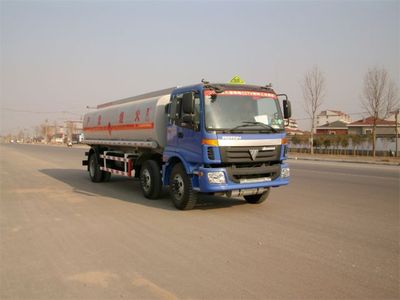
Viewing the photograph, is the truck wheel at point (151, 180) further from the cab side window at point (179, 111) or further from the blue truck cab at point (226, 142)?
the cab side window at point (179, 111)

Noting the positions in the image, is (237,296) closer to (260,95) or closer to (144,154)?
(260,95)


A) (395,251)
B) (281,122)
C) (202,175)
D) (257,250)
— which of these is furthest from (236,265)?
(281,122)

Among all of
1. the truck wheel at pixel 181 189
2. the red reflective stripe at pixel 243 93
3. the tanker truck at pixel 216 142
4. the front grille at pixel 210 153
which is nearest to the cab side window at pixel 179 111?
the tanker truck at pixel 216 142

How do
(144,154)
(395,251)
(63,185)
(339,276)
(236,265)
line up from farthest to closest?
(63,185), (144,154), (395,251), (236,265), (339,276)

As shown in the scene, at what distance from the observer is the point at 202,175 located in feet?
25.2

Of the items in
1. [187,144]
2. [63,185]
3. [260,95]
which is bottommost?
[63,185]

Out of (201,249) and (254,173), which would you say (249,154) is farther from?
(201,249)

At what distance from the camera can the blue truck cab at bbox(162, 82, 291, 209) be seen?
770 centimetres

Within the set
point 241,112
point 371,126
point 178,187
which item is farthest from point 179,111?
point 371,126

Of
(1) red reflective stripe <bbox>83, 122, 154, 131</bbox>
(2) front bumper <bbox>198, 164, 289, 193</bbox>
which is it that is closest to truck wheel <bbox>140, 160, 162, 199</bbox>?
(1) red reflective stripe <bbox>83, 122, 154, 131</bbox>

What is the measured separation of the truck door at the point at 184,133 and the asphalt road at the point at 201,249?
1284mm

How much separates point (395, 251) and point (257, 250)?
1917mm

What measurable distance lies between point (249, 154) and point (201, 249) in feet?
9.30

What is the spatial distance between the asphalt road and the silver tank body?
1822mm
